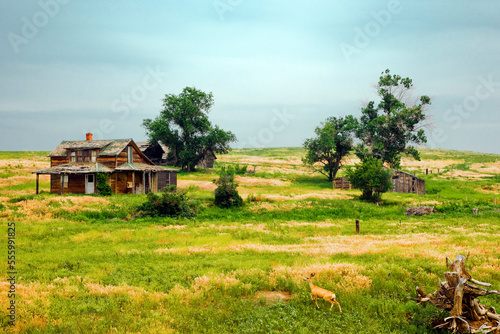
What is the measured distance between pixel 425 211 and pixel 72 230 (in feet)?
97.8

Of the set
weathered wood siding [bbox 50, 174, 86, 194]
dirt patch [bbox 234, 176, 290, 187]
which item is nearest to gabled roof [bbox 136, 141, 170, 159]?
dirt patch [bbox 234, 176, 290, 187]

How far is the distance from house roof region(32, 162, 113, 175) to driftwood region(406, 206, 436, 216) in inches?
1297

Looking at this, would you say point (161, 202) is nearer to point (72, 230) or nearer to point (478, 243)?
point (72, 230)

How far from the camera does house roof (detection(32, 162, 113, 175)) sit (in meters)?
38.3

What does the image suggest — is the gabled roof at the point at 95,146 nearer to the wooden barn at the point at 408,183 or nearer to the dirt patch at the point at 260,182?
the dirt patch at the point at 260,182

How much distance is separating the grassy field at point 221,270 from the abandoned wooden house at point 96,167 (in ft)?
37.5

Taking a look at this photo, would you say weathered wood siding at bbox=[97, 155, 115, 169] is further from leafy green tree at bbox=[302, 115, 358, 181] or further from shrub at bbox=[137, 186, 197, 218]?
leafy green tree at bbox=[302, 115, 358, 181]

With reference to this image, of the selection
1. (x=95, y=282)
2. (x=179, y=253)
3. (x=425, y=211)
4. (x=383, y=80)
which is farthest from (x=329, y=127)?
(x=95, y=282)

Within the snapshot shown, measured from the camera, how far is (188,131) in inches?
2783

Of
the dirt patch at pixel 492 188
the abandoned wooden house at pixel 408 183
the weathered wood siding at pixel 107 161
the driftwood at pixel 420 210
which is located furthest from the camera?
the abandoned wooden house at pixel 408 183

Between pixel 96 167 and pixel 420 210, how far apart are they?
117 feet

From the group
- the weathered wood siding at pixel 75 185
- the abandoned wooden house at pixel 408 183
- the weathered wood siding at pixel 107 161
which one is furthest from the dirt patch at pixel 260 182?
the weathered wood siding at pixel 75 185

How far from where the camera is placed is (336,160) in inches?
2501

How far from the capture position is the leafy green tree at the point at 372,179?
38.3 meters
